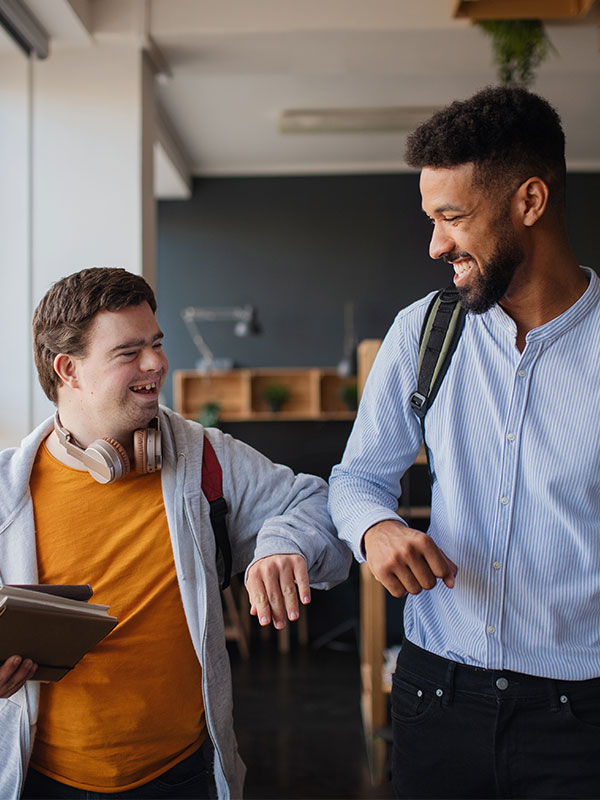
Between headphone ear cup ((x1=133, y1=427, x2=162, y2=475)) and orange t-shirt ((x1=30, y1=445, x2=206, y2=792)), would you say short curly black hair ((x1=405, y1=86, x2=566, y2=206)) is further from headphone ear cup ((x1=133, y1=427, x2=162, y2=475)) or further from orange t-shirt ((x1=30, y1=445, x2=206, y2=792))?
orange t-shirt ((x1=30, y1=445, x2=206, y2=792))

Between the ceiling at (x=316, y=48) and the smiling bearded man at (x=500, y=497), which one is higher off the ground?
the ceiling at (x=316, y=48)

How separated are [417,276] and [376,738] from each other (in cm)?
437

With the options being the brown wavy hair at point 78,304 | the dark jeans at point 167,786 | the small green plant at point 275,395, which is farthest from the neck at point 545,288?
the small green plant at point 275,395

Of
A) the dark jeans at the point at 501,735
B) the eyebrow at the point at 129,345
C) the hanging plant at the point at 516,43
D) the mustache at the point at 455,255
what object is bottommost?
the dark jeans at the point at 501,735

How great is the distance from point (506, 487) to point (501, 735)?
0.43 meters

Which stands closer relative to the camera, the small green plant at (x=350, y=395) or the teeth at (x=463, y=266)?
the teeth at (x=463, y=266)

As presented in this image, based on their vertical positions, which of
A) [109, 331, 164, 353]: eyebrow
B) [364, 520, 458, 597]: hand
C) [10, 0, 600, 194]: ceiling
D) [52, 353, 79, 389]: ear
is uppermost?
[10, 0, 600, 194]: ceiling

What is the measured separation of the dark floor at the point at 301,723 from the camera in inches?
152

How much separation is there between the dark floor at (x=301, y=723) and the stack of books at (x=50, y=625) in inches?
105

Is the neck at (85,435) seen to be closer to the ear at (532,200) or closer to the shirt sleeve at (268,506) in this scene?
the shirt sleeve at (268,506)

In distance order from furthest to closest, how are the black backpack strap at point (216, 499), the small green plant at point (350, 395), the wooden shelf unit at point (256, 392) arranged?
the wooden shelf unit at point (256, 392), the small green plant at point (350, 395), the black backpack strap at point (216, 499)

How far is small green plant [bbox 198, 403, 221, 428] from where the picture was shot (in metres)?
6.45

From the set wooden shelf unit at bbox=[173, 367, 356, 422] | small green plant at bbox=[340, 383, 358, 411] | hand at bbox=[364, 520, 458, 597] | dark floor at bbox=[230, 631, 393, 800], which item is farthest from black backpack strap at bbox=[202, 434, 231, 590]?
wooden shelf unit at bbox=[173, 367, 356, 422]

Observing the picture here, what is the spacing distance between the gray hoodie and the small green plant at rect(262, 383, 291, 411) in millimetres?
5170
